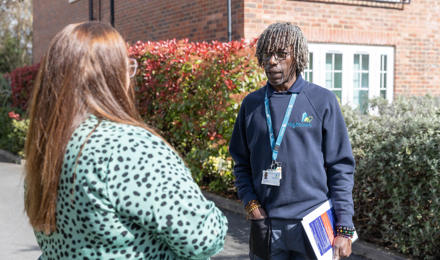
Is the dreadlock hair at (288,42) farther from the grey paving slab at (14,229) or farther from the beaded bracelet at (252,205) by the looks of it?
the grey paving slab at (14,229)

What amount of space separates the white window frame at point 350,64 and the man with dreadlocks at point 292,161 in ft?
24.1

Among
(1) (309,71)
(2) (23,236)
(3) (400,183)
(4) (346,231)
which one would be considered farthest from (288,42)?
(1) (309,71)

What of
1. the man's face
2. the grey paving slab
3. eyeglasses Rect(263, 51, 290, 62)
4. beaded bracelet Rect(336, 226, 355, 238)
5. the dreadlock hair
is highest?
the dreadlock hair

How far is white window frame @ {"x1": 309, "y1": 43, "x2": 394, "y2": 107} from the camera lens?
9883 mm

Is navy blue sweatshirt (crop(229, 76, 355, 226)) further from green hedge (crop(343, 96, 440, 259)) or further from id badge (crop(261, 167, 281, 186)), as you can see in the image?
green hedge (crop(343, 96, 440, 259))

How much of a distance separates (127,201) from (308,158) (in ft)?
4.31

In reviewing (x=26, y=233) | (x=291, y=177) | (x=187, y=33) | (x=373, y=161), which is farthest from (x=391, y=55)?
(x=291, y=177)

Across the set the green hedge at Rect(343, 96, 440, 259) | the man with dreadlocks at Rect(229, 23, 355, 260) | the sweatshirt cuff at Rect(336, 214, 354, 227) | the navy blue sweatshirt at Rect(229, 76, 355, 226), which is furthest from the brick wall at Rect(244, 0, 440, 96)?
the sweatshirt cuff at Rect(336, 214, 354, 227)

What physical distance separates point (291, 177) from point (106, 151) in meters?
1.30

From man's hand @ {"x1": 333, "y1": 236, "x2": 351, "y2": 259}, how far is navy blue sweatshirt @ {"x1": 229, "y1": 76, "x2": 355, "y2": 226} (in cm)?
8

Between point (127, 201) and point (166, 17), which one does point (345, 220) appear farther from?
point (166, 17)

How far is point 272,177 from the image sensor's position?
253 cm

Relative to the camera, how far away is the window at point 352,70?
391 inches

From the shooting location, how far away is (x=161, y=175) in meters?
1.42
